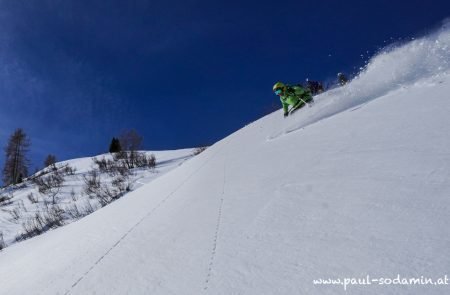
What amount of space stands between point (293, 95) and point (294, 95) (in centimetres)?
3

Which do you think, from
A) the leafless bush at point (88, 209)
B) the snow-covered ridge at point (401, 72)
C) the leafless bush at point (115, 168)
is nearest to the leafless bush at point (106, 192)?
the leafless bush at point (88, 209)

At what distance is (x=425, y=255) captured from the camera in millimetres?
1200

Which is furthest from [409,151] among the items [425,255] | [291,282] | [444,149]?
[291,282]

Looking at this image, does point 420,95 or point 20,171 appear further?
point 20,171

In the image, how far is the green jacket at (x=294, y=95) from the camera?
895 centimetres

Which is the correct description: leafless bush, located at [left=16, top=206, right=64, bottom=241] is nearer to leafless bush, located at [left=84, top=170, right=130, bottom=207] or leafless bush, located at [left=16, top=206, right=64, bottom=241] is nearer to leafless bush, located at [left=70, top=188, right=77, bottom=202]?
leafless bush, located at [left=84, top=170, right=130, bottom=207]

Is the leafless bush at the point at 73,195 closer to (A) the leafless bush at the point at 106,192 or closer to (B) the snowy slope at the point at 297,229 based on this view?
(A) the leafless bush at the point at 106,192

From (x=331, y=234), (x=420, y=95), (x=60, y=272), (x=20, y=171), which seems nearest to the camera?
(x=331, y=234)

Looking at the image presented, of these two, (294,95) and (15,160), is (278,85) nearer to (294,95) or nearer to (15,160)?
(294,95)

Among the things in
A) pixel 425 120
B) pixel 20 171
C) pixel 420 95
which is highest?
pixel 20 171

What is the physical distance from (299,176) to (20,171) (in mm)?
40247

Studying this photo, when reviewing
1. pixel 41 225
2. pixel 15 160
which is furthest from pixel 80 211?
pixel 15 160

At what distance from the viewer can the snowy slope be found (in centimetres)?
131

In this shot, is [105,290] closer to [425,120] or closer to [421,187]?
[421,187]
